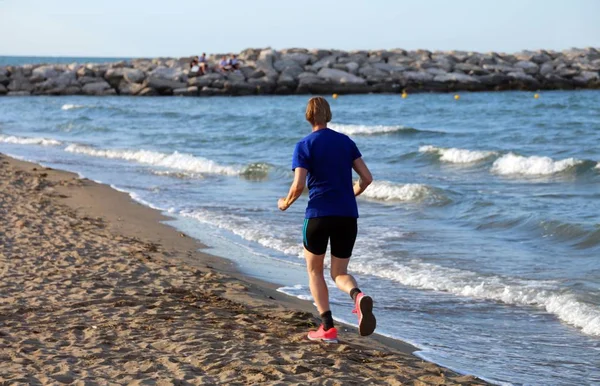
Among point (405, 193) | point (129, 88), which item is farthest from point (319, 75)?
point (405, 193)

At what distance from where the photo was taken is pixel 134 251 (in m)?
8.66

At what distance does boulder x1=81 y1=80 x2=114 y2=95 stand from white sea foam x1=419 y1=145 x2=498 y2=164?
32.0 m

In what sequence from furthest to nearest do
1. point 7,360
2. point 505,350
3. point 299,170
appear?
point 505,350 → point 299,170 → point 7,360

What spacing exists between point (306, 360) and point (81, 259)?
3558mm

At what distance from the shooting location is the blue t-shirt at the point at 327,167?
17.6 ft

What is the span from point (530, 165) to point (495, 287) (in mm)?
9897

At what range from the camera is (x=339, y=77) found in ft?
153

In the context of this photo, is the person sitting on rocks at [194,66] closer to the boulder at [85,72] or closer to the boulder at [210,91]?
the boulder at [210,91]

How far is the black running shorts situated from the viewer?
5375 millimetres

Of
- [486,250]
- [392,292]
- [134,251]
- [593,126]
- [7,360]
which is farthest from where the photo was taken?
[593,126]

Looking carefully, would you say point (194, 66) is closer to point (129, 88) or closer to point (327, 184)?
point (129, 88)

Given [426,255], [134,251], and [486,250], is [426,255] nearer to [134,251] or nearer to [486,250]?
[486,250]

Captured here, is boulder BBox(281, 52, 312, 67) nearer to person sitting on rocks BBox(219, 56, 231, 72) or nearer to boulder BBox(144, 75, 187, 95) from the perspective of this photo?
person sitting on rocks BBox(219, 56, 231, 72)

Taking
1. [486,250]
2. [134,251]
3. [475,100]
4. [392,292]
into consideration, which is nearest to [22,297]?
[134,251]
